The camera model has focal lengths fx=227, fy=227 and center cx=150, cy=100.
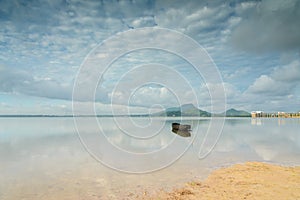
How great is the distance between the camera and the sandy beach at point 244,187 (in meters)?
10.1

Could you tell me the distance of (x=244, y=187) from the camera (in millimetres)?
11289

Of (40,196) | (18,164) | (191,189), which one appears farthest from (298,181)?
(18,164)

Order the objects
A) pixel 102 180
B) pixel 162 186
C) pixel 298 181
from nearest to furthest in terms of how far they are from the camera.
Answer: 1. pixel 298 181
2. pixel 162 186
3. pixel 102 180

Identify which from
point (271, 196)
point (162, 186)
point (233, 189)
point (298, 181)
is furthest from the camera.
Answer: point (162, 186)

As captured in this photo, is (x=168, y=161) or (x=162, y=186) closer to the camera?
(x=162, y=186)

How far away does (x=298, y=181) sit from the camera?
39.1 ft

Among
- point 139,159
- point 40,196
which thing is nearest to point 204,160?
point 139,159

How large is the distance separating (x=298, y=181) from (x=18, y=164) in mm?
19832

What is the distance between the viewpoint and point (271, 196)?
9.73m

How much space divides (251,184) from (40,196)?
35.3 ft

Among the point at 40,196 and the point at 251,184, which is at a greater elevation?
the point at 251,184

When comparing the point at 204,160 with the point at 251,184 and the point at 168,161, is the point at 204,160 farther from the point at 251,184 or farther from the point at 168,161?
the point at 251,184

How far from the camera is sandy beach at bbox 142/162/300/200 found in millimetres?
10117

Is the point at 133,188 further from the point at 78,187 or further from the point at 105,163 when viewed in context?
the point at 105,163
